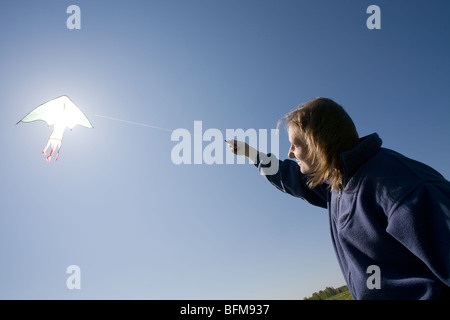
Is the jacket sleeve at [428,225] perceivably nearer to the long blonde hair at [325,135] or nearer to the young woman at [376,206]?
the young woman at [376,206]

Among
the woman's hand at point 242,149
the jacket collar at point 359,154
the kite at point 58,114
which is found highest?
the kite at point 58,114

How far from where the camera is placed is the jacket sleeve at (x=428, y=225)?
1.31 metres

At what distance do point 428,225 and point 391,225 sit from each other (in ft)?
0.61

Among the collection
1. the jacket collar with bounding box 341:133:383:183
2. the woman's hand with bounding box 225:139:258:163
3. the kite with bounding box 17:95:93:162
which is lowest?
the jacket collar with bounding box 341:133:383:183

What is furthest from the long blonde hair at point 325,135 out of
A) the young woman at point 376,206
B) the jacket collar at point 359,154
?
the jacket collar at point 359,154

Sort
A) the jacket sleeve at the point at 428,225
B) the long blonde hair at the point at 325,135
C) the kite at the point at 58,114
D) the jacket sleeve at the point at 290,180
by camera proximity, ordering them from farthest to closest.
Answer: the kite at the point at 58,114 → the jacket sleeve at the point at 290,180 → the long blonde hair at the point at 325,135 → the jacket sleeve at the point at 428,225

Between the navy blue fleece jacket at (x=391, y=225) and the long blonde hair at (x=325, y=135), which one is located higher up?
the long blonde hair at (x=325, y=135)

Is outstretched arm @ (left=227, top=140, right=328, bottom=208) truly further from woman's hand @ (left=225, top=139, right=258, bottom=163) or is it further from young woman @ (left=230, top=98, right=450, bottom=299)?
young woman @ (left=230, top=98, right=450, bottom=299)

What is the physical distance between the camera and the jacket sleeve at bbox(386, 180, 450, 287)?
131 centimetres

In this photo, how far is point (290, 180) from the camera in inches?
116

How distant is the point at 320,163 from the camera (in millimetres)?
2137

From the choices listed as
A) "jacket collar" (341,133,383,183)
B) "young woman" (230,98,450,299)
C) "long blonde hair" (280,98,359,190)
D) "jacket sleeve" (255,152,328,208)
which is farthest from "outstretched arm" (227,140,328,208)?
"jacket collar" (341,133,383,183)
